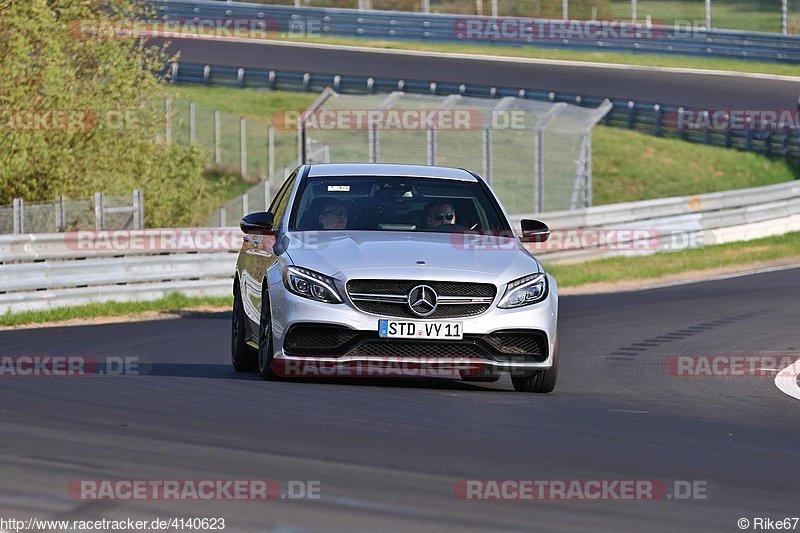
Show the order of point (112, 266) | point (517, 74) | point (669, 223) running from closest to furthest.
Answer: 1. point (112, 266)
2. point (669, 223)
3. point (517, 74)

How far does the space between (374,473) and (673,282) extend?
18535 mm

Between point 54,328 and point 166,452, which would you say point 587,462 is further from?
point 54,328

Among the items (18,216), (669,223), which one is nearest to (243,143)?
(669,223)

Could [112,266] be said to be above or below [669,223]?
above

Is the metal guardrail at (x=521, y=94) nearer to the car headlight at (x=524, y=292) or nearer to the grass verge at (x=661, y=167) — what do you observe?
the grass verge at (x=661, y=167)

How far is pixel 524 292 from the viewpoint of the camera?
1020 cm

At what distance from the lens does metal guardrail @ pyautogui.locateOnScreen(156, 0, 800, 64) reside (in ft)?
147

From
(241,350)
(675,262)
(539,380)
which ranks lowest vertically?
(675,262)

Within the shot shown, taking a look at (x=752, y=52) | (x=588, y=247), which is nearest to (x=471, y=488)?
(x=588, y=247)

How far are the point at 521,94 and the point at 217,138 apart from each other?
27.1ft

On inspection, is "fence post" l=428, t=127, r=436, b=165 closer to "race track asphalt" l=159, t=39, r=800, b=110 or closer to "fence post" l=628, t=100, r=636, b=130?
"fence post" l=628, t=100, r=636, b=130
